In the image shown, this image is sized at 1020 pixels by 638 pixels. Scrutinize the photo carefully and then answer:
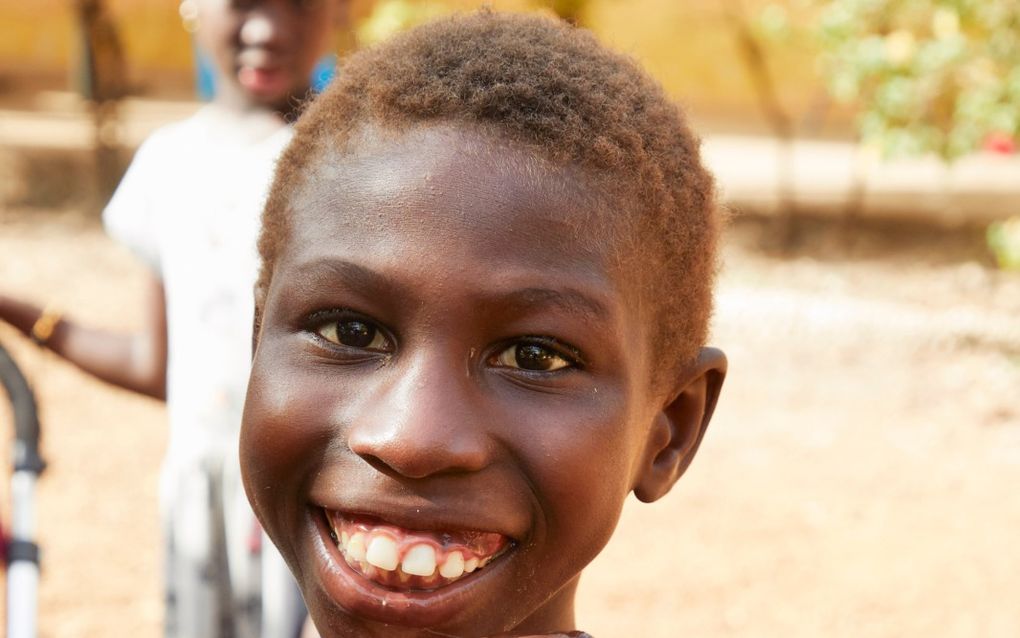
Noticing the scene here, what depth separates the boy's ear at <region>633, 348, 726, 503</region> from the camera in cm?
171

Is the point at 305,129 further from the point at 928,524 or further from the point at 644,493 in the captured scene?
the point at 928,524

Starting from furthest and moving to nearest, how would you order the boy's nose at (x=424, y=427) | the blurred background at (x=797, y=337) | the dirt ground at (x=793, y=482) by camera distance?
the blurred background at (x=797, y=337) < the dirt ground at (x=793, y=482) < the boy's nose at (x=424, y=427)

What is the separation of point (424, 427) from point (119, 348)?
165 centimetres

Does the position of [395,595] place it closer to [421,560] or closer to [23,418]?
[421,560]

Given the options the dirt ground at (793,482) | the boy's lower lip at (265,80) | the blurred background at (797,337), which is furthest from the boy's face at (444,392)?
the dirt ground at (793,482)

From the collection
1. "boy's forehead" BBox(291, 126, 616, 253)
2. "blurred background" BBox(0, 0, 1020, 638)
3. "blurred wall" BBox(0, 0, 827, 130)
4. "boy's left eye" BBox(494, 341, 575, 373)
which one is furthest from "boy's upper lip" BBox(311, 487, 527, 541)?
"blurred wall" BBox(0, 0, 827, 130)

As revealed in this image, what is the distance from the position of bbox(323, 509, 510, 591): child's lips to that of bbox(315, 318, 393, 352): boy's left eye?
204 mm

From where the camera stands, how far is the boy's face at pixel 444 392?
1387mm

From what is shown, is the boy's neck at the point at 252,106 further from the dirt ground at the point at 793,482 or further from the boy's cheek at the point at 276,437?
the dirt ground at the point at 793,482

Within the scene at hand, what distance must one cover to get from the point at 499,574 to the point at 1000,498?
4832mm

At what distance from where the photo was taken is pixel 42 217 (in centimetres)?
1038

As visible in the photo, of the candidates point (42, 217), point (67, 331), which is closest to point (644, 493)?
point (67, 331)

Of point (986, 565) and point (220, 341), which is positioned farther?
point (986, 565)

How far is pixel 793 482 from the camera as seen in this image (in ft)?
19.0
